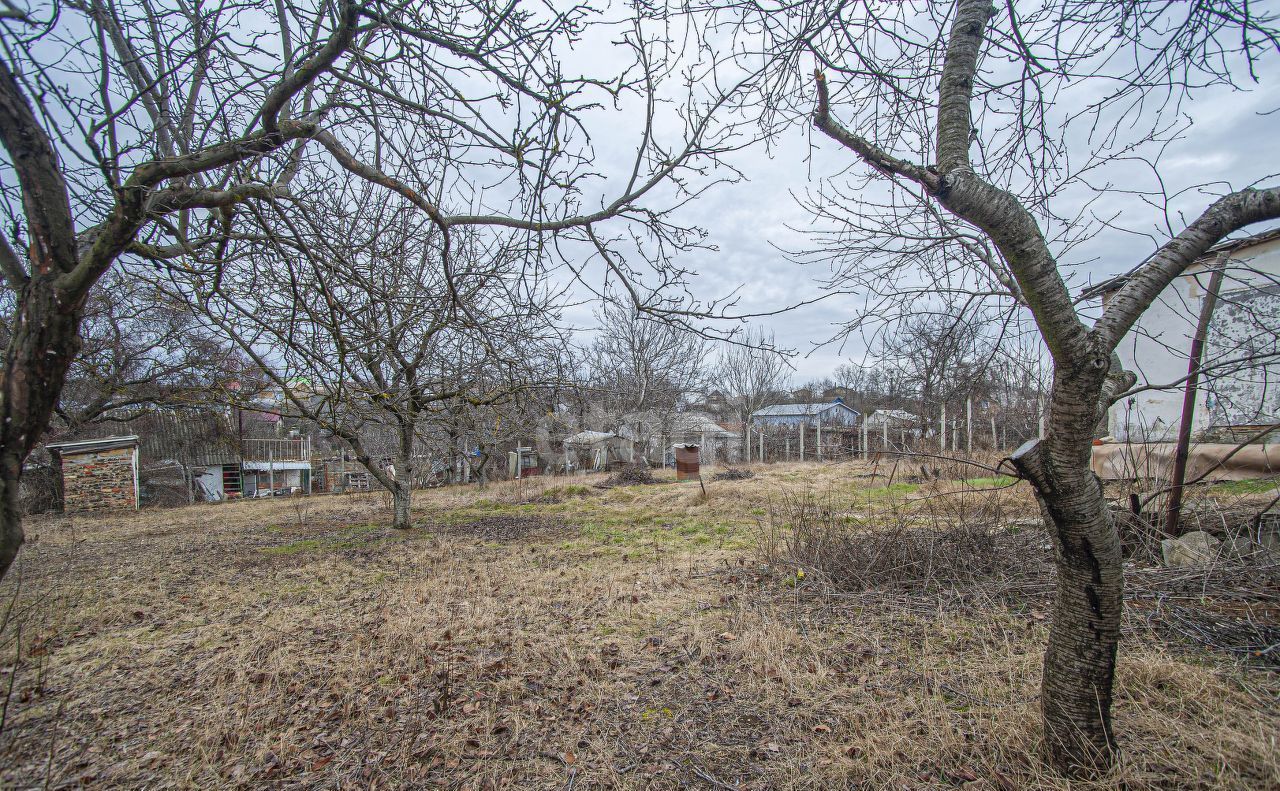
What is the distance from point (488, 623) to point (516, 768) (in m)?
2.13

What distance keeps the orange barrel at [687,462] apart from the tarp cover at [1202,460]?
1246cm

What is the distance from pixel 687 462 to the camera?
62.5 feet

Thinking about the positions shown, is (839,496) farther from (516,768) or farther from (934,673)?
(516,768)

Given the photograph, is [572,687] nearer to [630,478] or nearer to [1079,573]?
[1079,573]

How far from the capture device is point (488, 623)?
4.79m

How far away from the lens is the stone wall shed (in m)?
16.2

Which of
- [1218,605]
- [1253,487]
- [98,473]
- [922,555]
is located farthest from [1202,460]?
[98,473]

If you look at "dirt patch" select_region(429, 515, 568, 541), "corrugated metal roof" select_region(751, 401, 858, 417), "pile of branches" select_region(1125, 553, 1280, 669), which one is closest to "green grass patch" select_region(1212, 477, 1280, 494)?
"pile of branches" select_region(1125, 553, 1280, 669)

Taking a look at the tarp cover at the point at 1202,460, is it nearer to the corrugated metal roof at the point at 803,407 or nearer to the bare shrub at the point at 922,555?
A: the bare shrub at the point at 922,555

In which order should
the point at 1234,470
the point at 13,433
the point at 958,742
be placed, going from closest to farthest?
the point at 13,433
the point at 958,742
the point at 1234,470

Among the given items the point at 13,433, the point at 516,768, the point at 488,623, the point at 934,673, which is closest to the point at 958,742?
the point at 934,673

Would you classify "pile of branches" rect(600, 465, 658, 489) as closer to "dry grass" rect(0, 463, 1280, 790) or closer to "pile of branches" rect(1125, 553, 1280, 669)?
"dry grass" rect(0, 463, 1280, 790)

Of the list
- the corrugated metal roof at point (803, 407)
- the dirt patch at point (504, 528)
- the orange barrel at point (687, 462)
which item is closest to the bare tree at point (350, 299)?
the dirt patch at point (504, 528)

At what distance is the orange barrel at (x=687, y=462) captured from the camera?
62.3 feet
